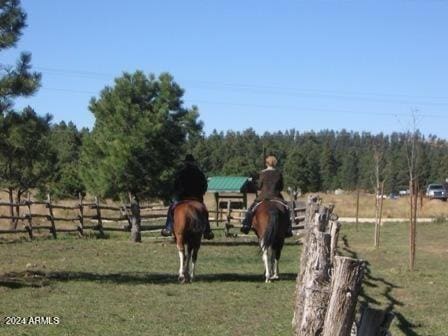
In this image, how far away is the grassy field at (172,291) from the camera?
8367mm

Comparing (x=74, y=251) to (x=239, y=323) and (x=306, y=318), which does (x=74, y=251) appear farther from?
(x=306, y=318)

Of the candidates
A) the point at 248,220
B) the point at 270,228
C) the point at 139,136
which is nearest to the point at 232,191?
the point at 139,136

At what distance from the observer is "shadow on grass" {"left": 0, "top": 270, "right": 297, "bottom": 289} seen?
11.9 metres

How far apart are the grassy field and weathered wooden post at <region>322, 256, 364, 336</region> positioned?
425 centimetres

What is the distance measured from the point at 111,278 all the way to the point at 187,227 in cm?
174

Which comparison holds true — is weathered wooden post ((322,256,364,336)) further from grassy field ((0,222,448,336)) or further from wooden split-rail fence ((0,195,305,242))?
wooden split-rail fence ((0,195,305,242))

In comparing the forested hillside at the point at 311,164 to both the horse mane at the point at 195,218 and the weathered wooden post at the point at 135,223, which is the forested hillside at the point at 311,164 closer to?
the weathered wooden post at the point at 135,223

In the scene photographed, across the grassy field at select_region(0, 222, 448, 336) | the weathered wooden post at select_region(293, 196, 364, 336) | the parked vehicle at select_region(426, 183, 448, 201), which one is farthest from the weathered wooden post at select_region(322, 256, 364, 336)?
the parked vehicle at select_region(426, 183, 448, 201)

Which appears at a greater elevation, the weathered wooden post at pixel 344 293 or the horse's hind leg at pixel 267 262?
the weathered wooden post at pixel 344 293

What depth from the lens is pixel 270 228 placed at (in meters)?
12.8

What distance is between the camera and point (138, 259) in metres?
17.2

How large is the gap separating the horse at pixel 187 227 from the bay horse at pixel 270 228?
108cm

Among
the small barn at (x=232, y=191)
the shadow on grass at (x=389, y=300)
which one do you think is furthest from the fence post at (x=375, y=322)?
the small barn at (x=232, y=191)

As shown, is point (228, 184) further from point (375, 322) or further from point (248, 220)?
point (375, 322)
